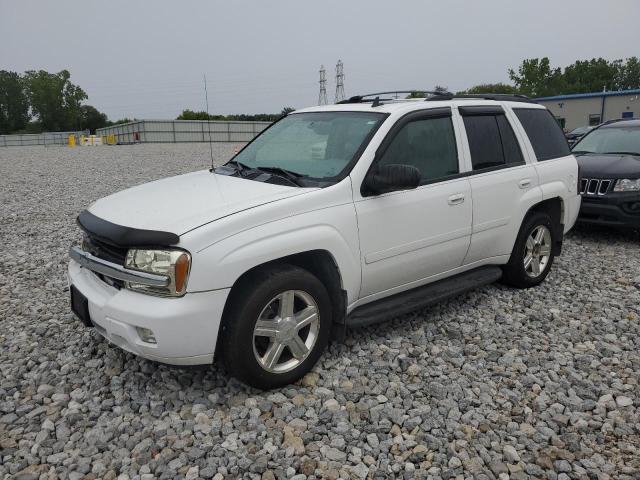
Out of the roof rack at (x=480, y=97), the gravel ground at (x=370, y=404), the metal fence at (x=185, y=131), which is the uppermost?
the metal fence at (x=185, y=131)

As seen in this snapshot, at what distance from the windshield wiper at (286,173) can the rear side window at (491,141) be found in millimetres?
1586

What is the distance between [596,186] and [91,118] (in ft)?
344

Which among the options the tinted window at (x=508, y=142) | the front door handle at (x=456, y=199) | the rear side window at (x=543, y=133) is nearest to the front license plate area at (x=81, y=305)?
the front door handle at (x=456, y=199)

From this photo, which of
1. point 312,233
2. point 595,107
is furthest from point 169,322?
point 595,107

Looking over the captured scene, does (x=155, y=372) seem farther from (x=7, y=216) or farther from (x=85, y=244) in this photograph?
(x=7, y=216)

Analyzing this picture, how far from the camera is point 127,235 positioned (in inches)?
121

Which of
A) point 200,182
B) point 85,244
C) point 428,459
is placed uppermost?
point 200,182

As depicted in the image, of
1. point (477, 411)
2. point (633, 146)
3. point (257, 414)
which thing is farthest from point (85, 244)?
point (633, 146)

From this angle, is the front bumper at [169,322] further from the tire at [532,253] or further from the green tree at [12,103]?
the green tree at [12,103]

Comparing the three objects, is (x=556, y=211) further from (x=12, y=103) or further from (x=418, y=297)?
(x=12, y=103)

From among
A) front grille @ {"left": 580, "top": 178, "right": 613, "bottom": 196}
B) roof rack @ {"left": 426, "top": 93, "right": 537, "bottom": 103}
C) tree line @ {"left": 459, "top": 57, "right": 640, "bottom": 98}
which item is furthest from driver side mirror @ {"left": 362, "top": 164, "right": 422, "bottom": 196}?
tree line @ {"left": 459, "top": 57, "right": 640, "bottom": 98}

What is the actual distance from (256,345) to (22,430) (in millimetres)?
1418

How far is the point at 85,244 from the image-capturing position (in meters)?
3.62

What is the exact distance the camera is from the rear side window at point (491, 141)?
4.51 meters
